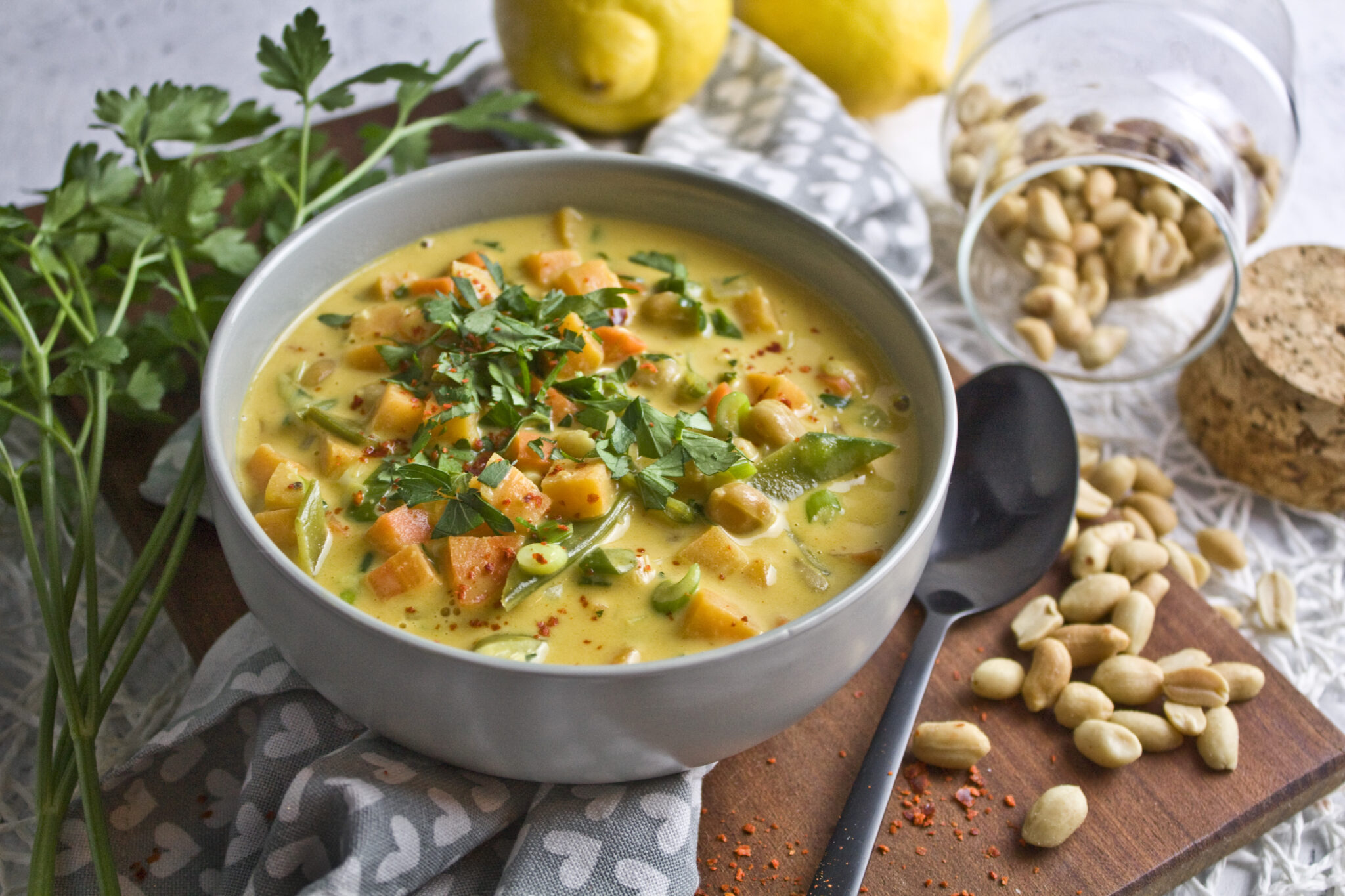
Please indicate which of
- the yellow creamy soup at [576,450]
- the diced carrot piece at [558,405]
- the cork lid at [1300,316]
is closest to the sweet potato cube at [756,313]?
the yellow creamy soup at [576,450]

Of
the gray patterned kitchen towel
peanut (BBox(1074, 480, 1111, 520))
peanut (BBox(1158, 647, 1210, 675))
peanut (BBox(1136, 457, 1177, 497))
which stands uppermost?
the gray patterned kitchen towel

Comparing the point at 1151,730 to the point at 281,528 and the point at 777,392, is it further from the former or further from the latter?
the point at 281,528

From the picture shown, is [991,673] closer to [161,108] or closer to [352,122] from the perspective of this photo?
[161,108]

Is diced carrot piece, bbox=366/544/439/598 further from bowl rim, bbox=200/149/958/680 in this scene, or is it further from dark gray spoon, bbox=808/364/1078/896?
dark gray spoon, bbox=808/364/1078/896

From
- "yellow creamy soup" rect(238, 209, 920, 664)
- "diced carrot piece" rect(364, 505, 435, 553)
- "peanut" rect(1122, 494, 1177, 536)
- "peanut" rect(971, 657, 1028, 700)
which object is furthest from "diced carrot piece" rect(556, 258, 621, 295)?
"peanut" rect(1122, 494, 1177, 536)

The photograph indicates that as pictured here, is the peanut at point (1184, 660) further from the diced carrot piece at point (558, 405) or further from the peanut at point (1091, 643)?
the diced carrot piece at point (558, 405)

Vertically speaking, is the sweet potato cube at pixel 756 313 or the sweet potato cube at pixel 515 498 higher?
the sweet potato cube at pixel 515 498

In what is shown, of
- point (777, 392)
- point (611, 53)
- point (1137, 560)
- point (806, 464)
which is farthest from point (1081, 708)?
point (611, 53)
